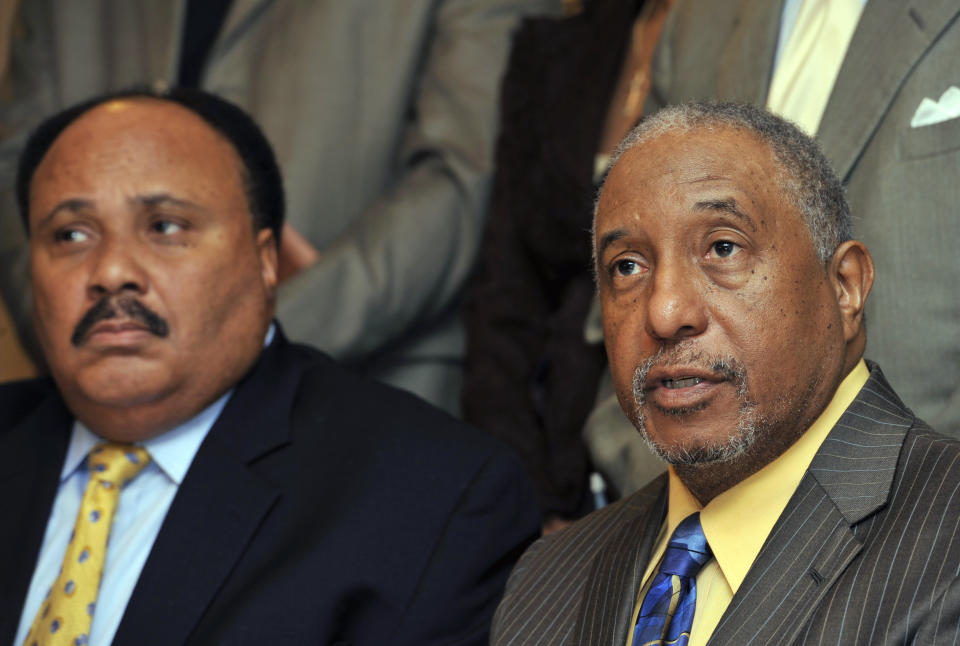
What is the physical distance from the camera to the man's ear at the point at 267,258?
2.71 metres

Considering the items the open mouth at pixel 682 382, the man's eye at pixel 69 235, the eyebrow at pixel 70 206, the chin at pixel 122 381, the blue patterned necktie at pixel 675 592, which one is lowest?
the blue patterned necktie at pixel 675 592

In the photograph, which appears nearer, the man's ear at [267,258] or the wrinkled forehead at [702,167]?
the wrinkled forehead at [702,167]

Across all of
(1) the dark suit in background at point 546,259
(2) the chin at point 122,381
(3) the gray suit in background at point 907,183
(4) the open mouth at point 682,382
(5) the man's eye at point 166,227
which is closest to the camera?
(4) the open mouth at point 682,382

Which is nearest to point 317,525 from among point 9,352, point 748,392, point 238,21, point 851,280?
point 748,392

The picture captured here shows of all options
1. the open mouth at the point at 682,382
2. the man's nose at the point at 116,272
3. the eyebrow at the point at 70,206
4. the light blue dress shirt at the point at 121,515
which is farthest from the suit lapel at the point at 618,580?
the eyebrow at the point at 70,206

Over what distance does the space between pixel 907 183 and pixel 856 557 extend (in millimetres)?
817

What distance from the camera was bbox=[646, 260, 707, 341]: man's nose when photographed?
1.74 m

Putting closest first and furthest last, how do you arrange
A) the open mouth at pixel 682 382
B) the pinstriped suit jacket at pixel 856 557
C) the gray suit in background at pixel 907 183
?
the pinstriped suit jacket at pixel 856 557, the open mouth at pixel 682 382, the gray suit in background at pixel 907 183

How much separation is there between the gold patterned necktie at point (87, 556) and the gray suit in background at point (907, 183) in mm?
1359

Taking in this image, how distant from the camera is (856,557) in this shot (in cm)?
162

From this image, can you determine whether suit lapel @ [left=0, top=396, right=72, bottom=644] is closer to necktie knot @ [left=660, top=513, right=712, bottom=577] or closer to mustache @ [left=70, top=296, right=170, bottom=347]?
mustache @ [left=70, top=296, right=170, bottom=347]

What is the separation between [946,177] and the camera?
218 cm

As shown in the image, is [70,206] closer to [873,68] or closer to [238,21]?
[238,21]

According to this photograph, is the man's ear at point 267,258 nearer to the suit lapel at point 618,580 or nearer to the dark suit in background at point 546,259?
the dark suit in background at point 546,259
